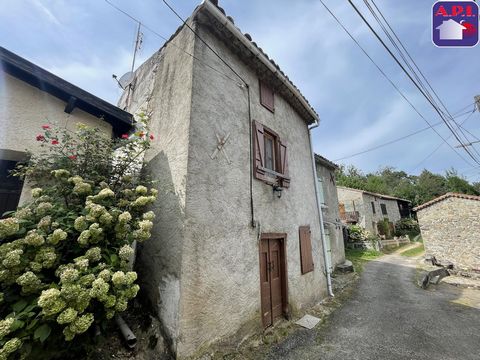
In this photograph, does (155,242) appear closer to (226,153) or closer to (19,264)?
(19,264)

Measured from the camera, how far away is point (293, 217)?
6.09 m

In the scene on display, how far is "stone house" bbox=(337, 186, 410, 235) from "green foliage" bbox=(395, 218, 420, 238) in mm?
1351

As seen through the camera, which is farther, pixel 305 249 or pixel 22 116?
pixel 305 249

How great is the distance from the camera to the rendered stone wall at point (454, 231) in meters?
11.9

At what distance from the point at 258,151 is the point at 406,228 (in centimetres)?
2873

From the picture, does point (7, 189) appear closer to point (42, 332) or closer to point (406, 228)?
point (42, 332)

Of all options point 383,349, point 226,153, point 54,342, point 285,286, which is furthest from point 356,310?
point 54,342

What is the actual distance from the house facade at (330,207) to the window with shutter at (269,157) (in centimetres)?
467

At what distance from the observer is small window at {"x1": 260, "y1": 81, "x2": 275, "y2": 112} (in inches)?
231

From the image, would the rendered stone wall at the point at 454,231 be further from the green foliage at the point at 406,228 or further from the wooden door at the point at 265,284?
the wooden door at the point at 265,284

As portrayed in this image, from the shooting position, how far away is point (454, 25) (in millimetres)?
5391

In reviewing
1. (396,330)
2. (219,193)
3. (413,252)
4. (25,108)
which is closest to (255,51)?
(219,193)

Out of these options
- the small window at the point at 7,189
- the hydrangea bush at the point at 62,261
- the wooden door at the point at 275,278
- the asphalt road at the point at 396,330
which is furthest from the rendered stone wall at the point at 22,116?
the asphalt road at the point at 396,330

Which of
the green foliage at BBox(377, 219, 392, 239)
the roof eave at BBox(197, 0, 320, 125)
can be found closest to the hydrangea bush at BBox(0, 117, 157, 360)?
the roof eave at BBox(197, 0, 320, 125)
